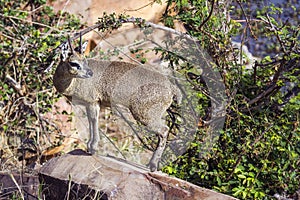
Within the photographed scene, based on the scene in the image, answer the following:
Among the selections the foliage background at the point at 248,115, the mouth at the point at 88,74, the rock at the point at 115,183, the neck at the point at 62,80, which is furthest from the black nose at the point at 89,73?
the foliage background at the point at 248,115

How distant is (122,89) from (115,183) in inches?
27.8

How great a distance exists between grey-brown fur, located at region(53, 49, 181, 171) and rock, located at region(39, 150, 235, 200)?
254 mm

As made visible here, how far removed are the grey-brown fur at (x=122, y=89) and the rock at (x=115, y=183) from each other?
254 mm

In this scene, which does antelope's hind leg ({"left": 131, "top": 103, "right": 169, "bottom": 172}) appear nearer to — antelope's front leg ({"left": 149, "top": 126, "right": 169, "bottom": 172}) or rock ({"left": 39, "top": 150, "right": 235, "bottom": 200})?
antelope's front leg ({"left": 149, "top": 126, "right": 169, "bottom": 172})

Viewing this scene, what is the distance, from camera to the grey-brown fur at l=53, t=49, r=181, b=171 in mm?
4168

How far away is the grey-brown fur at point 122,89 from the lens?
164 inches

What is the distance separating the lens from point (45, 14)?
7191 millimetres

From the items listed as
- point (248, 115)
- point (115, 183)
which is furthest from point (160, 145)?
point (248, 115)

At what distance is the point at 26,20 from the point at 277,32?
3284 mm

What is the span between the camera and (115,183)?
4230mm

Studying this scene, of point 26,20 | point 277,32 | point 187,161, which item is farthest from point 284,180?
point 26,20

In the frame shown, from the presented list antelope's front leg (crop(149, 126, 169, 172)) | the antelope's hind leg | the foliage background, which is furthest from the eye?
the foliage background

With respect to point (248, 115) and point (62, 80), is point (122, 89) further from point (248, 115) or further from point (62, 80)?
point (248, 115)

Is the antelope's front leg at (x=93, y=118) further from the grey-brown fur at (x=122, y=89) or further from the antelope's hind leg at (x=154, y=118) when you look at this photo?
the antelope's hind leg at (x=154, y=118)
